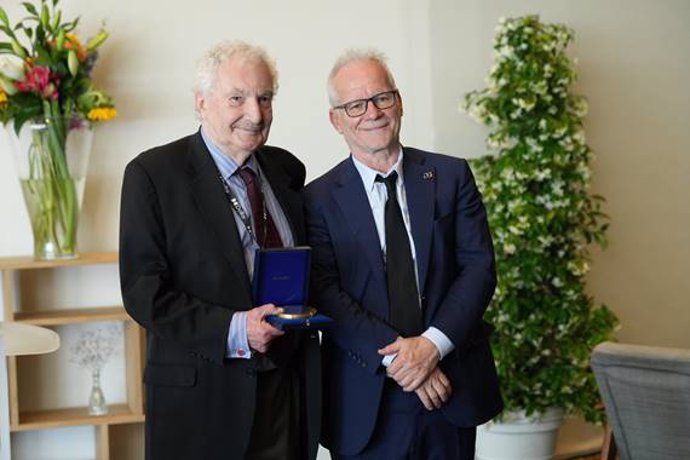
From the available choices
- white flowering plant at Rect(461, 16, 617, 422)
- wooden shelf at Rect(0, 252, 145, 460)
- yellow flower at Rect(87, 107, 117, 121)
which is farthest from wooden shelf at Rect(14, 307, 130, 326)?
white flowering plant at Rect(461, 16, 617, 422)

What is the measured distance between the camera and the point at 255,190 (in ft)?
8.82

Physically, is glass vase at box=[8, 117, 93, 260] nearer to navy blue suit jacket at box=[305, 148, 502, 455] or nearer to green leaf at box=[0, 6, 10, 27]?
green leaf at box=[0, 6, 10, 27]

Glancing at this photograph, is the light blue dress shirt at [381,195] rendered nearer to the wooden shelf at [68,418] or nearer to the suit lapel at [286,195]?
the suit lapel at [286,195]

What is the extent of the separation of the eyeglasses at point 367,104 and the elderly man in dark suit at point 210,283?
22 centimetres

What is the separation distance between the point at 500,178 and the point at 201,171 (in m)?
2.43

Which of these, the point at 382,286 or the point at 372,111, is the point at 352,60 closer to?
the point at 372,111

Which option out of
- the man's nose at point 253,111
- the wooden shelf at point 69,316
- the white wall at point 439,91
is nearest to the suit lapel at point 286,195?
the man's nose at point 253,111

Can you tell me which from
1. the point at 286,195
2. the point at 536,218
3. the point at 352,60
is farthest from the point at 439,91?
the point at 286,195

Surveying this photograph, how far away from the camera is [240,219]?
8.60 ft

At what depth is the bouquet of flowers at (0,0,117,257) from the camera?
13.5 feet

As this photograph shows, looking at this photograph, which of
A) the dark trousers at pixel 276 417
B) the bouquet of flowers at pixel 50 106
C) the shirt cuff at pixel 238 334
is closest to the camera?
the shirt cuff at pixel 238 334

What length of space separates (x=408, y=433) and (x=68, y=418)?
200cm

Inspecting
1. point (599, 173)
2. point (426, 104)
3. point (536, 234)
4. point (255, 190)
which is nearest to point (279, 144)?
point (426, 104)

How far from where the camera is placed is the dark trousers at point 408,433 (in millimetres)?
2738
